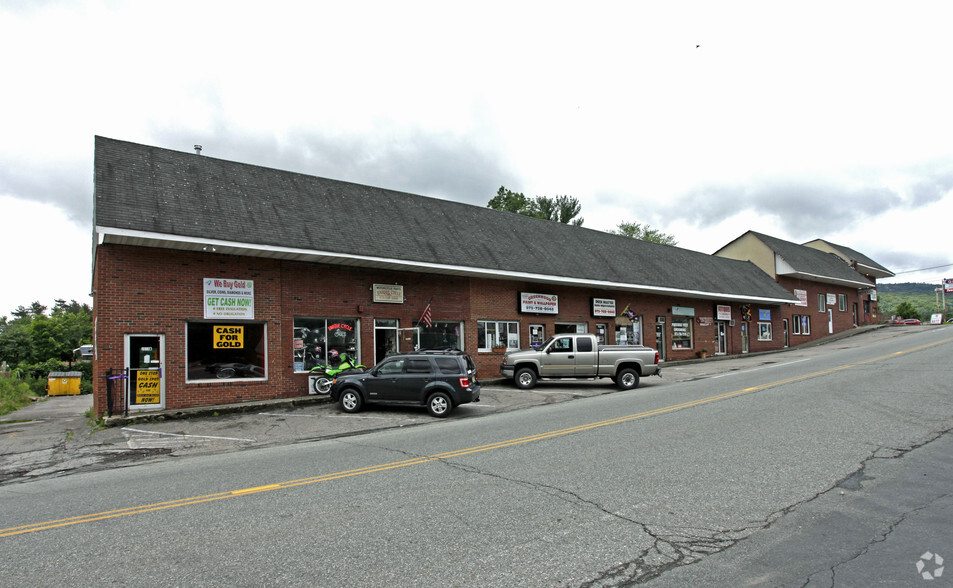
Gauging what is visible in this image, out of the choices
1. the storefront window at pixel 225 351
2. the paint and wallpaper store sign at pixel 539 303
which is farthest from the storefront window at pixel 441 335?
the storefront window at pixel 225 351

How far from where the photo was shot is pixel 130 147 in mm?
→ 16797

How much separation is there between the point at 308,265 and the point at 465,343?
661 centimetres

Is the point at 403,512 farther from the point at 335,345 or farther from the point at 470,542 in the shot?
the point at 335,345

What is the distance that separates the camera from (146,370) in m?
14.3

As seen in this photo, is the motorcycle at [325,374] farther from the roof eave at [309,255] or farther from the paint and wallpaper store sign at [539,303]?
the paint and wallpaper store sign at [539,303]

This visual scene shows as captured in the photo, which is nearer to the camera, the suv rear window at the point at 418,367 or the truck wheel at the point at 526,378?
the suv rear window at the point at 418,367

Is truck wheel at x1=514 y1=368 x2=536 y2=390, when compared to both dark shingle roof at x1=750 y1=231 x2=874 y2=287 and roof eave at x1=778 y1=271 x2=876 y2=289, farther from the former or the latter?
dark shingle roof at x1=750 y1=231 x2=874 y2=287

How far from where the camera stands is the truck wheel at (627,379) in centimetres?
1812

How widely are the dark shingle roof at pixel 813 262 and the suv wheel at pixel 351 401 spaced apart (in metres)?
37.4

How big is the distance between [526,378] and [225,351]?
364 inches

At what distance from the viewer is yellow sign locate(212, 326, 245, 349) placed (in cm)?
1548

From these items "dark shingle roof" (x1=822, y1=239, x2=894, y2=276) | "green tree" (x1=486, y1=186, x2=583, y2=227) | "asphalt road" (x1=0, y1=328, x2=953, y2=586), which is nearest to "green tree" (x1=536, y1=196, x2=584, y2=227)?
"green tree" (x1=486, y1=186, x2=583, y2=227)

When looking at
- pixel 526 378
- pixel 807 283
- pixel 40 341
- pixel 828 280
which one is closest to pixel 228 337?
pixel 526 378

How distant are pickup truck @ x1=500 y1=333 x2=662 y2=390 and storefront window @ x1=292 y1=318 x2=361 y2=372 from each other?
17.1 feet
